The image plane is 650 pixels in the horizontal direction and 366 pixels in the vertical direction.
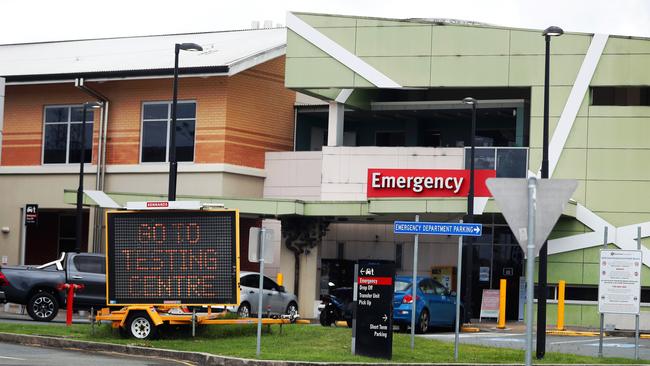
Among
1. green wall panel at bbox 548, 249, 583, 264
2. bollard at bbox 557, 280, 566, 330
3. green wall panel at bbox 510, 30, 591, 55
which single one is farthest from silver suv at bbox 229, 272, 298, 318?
green wall panel at bbox 510, 30, 591, 55

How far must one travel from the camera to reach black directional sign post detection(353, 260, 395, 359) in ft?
73.9

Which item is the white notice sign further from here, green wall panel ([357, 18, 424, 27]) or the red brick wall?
the red brick wall

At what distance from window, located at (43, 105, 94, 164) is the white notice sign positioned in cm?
2569

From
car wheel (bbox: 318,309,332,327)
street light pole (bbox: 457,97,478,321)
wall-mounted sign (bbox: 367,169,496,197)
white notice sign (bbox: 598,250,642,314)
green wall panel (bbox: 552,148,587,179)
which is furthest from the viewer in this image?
wall-mounted sign (bbox: 367,169,496,197)

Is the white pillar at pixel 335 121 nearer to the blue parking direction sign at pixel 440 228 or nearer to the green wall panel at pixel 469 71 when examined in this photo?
the green wall panel at pixel 469 71

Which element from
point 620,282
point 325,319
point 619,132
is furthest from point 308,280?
point 620,282

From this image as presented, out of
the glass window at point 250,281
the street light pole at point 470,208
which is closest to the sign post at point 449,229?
the glass window at point 250,281

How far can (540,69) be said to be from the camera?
3941 centimetres

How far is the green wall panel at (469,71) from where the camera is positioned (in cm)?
3981

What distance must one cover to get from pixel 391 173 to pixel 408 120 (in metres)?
6.47

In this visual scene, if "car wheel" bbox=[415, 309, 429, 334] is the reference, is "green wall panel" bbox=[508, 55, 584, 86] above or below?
above

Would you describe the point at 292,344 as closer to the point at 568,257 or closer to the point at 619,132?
the point at 568,257

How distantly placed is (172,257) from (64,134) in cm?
2231

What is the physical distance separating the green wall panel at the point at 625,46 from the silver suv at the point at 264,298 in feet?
39.9
